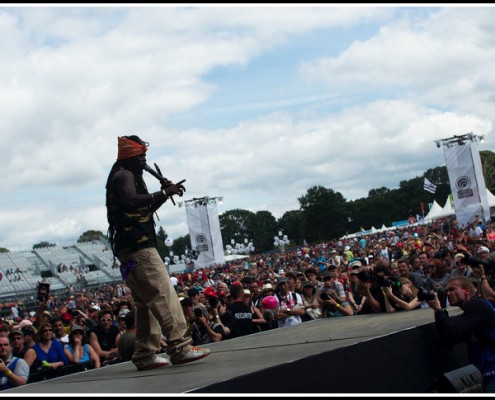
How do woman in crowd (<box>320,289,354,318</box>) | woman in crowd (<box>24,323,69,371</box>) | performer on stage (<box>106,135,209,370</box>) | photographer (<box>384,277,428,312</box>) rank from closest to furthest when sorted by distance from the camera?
performer on stage (<box>106,135,209,370</box>), woman in crowd (<box>24,323,69,371</box>), photographer (<box>384,277,428,312</box>), woman in crowd (<box>320,289,354,318</box>)

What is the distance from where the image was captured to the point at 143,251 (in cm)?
527

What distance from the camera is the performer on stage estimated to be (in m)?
5.18

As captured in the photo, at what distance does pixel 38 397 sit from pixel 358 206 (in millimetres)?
119792

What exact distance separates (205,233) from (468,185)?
48.3 ft

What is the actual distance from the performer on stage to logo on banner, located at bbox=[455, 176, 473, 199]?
2246cm

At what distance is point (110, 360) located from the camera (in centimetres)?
853

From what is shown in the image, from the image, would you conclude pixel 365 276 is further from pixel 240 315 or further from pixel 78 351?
pixel 78 351

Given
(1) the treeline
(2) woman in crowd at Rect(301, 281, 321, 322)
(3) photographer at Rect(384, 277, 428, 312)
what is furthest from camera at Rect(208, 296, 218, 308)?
(1) the treeline

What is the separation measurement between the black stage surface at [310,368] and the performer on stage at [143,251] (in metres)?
0.20

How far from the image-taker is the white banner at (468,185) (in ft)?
85.3

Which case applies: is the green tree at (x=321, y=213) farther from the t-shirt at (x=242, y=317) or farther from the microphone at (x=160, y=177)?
the microphone at (x=160, y=177)

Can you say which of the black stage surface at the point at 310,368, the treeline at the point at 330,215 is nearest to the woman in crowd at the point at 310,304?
the black stage surface at the point at 310,368

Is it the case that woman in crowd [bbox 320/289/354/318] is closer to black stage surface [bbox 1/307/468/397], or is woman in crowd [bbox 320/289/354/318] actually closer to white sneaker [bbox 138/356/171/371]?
black stage surface [bbox 1/307/468/397]

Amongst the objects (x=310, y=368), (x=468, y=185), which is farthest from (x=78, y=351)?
(x=468, y=185)
